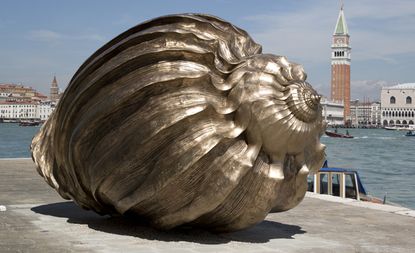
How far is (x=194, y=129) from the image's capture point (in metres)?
7.93

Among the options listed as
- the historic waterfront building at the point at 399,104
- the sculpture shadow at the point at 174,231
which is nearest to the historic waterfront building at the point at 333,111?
the historic waterfront building at the point at 399,104

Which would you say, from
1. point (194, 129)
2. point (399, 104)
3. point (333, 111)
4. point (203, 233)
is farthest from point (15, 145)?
point (333, 111)

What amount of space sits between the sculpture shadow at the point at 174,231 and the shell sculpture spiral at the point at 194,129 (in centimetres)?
25

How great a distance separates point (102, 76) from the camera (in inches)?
336

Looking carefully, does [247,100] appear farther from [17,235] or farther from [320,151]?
[17,235]

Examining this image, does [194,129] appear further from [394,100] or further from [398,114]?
[398,114]

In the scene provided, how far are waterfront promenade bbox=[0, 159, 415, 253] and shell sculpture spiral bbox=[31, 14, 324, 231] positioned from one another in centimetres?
34

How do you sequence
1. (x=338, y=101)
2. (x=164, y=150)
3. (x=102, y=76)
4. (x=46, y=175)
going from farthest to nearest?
(x=338, y=101)
(x=46, y=175)
(x=102, y=76)
(x=164, y=150)

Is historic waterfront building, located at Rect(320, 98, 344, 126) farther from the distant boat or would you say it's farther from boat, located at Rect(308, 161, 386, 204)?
boat, located at Rect(308, 161, 386, 204)

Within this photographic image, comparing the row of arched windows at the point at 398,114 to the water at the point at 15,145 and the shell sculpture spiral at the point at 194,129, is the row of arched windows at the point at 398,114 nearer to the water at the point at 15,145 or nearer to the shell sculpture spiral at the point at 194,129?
the water at the point at 15,145

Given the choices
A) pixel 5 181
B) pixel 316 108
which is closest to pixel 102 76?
pixel 316 108

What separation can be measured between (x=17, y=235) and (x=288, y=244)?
3.57m

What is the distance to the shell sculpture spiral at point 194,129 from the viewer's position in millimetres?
7922

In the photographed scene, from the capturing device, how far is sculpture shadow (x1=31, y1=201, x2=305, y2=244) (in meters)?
8.69
